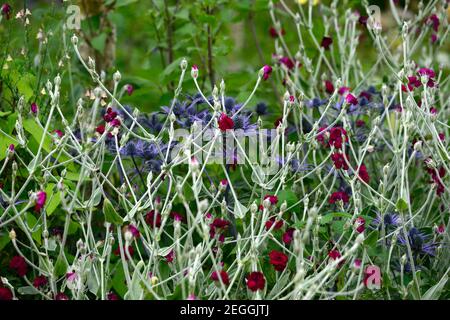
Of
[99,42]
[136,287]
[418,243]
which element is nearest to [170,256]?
[136,287]

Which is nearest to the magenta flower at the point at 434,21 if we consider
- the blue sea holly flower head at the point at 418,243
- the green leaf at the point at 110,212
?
the blue sea holly flower head at the point at 418,243

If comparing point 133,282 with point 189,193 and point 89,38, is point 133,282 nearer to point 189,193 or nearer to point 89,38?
point 189,193

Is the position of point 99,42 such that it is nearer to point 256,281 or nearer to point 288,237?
point 288,237

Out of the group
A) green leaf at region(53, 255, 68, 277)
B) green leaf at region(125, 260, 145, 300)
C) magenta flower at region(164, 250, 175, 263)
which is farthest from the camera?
magenta flower at region(164, 250, 175, 263)

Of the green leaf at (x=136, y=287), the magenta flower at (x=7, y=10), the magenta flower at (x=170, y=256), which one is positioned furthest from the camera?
the magenta flower at (x=7, y=10)

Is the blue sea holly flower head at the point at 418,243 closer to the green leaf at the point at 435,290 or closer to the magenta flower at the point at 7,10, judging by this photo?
the green leaf at the point at 435,290

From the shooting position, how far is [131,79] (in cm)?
316

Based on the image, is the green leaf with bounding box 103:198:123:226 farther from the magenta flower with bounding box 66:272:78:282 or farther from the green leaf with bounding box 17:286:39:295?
the green leaf with bounding box 17:286:39:295

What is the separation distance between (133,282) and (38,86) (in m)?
0.98

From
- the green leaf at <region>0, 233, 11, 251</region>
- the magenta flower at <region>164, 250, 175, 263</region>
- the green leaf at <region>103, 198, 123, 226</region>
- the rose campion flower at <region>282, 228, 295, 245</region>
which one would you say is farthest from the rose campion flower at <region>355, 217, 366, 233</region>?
the green leaf at <region>0, 233, 11, 251</region>

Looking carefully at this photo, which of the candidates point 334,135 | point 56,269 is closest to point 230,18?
point 334,135

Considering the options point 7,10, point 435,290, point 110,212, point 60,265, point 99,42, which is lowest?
point 435,290

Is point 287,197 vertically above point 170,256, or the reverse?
point 287,197
